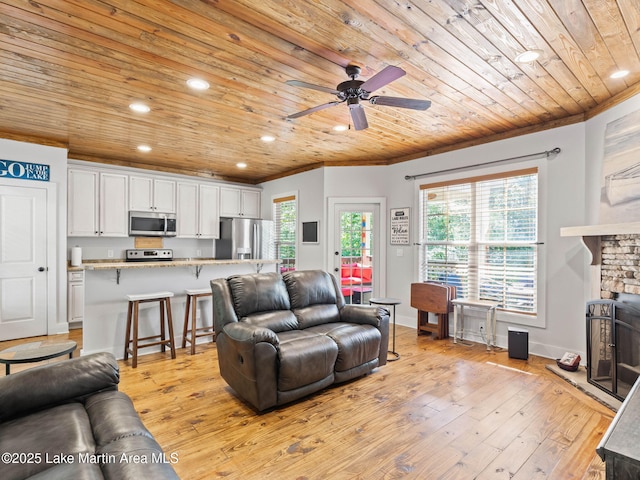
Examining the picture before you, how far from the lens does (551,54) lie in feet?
8.07

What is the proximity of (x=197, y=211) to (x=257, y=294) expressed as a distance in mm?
3750

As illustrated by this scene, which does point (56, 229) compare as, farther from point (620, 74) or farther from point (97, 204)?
point (620, 74)

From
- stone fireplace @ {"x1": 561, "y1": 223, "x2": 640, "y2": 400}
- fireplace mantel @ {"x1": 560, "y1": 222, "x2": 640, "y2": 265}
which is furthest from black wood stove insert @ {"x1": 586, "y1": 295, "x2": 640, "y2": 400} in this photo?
fireplace mantel @ {"x1": 560, "y1": 222, "x2": 640, "y2": 265}

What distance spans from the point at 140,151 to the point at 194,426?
4.21 metres

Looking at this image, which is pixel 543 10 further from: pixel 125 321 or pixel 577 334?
pixel 125 321

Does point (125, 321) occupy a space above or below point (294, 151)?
below

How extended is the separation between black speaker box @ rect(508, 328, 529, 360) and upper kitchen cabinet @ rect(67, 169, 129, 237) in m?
5.75

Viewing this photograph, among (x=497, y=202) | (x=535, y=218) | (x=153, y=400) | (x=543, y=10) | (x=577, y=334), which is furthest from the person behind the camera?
(x=497, y=202)

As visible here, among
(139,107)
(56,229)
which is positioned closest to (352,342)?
(139,107)

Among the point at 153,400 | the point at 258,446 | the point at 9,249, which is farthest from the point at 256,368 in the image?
the point at 9,249

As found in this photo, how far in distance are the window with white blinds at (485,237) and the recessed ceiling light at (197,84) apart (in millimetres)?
3326

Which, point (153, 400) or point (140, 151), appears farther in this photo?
point (140, 151)

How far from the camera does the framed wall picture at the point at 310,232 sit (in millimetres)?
5770

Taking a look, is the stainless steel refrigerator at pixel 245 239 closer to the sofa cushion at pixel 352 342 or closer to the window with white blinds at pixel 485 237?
the window with white blinds at pixel 485 237
